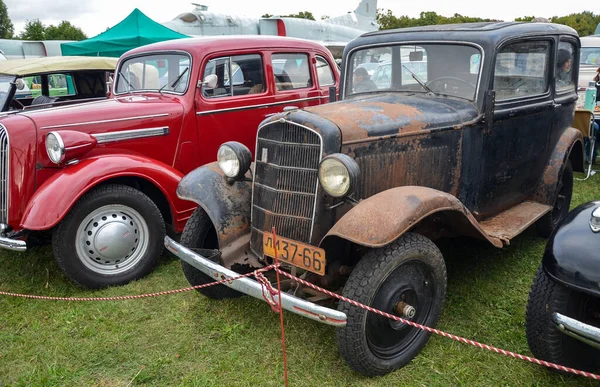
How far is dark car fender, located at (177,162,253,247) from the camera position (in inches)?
116

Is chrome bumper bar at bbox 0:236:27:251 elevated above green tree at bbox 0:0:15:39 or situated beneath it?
situated beneath

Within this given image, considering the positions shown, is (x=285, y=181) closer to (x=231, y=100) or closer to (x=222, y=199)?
(x=222, y=199)

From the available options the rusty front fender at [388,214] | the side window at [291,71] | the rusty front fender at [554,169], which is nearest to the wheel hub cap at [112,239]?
the rusty front fender at [388,214]

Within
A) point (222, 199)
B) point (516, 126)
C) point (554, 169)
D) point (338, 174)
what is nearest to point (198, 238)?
point (222, 199)

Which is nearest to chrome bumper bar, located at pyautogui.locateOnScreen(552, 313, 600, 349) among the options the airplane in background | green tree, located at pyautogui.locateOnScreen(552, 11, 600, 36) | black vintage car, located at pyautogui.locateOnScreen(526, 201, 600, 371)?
black vintage car, located at pyautogui.locateOnScreen(526, 201, 600, 371)

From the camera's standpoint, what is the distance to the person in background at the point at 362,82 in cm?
369

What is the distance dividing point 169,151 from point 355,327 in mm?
2623

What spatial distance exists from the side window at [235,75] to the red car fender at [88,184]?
951mm

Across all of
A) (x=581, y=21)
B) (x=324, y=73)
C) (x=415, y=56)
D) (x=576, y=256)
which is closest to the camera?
(x=576, y=256)

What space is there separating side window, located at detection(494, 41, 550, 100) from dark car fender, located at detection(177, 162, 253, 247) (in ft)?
6.38

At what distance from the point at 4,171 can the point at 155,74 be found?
5.76 feet

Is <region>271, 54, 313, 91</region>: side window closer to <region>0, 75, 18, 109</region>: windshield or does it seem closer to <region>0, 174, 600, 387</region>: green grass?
<region>0, 174, 600, 387</region>: green grass

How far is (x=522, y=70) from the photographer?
343cm

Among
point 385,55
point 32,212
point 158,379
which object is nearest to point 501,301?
point 385,55
